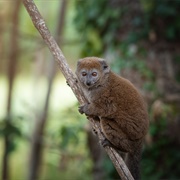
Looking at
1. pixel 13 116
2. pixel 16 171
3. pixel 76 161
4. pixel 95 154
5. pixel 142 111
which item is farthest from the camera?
pixel 16 171

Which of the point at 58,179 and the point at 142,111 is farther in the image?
the point at 58,179

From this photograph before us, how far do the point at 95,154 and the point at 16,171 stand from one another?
3945 millimetres

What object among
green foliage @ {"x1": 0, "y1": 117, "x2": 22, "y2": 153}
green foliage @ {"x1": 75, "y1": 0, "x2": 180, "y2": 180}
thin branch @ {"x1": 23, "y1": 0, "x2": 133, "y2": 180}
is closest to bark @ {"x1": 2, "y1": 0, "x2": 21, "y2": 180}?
green foliage @ {"x1": 0, "y1": 117, "x2": 22, "y2": 153}

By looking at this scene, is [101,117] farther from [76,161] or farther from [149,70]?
[76,161]

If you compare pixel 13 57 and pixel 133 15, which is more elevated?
pixel 13 57

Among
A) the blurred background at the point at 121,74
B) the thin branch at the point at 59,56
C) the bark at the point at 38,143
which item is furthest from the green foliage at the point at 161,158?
the thin branch at the point at 59,56

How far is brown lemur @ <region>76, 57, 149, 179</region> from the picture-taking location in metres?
5.72

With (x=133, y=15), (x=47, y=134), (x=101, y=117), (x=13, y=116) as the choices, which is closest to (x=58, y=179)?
(x=47, y=134)

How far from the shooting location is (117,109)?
5809 mm

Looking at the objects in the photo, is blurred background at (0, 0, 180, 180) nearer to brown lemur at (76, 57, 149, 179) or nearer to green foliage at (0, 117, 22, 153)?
green foliage at (0, 117, 22, 153)

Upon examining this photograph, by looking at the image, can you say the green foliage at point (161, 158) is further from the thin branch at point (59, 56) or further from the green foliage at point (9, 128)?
the thin branch at point (59, 56)

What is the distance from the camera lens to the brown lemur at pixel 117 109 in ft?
18.8

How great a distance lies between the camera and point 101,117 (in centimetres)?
585

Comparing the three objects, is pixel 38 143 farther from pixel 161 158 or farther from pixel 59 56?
pixel 59 56
